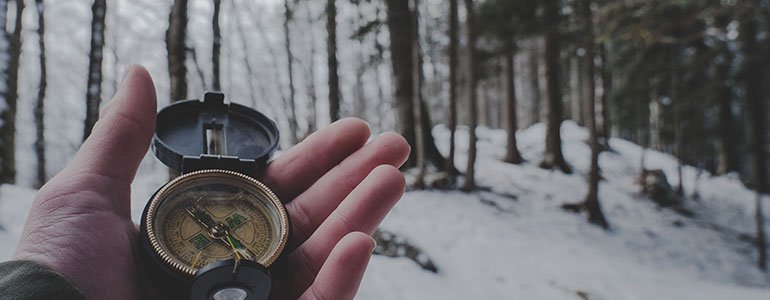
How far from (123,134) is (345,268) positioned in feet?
3.07

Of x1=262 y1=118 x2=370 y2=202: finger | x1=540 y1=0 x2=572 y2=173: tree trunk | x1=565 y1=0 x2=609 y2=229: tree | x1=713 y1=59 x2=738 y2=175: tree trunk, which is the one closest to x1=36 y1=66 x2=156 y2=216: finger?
x1=262 y1=118 x2=370 y2=202: finger

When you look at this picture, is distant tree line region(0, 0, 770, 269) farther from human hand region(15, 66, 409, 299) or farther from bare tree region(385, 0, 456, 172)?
human hand region(15, 66, 409, 299)

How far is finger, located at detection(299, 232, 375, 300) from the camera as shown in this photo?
1.42 metres

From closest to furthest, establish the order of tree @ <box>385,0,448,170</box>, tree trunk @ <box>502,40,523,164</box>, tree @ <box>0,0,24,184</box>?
tree @ <box>0,0,24,184</box> → tree @ <box>385,0,448,170</box> → tree trunk @ <box>502,40,523,164</box>

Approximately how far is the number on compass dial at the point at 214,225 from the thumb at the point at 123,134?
20 centimetres

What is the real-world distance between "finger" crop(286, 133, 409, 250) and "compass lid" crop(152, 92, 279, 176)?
0.84 feet

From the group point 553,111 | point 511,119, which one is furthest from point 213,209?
point 553,111

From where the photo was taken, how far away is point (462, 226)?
7219mm

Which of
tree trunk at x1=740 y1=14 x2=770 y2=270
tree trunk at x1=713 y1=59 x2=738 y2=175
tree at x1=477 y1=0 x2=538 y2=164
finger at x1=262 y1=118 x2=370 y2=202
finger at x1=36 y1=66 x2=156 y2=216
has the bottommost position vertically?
tree trunk at x1=713 y1=59 x2=738 y2=175

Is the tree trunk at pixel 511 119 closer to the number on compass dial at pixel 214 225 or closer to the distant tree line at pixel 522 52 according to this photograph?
the distant tree line at pixel 522 52

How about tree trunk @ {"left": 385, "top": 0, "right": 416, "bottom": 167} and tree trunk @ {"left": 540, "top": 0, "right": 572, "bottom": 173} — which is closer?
tree trunk @ {"left": 385, "top": 0, "right": 416, "bottom": 167}

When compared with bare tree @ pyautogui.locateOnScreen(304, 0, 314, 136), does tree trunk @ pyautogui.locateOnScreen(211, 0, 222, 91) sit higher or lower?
higher

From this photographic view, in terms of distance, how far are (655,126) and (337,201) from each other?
62.1ft

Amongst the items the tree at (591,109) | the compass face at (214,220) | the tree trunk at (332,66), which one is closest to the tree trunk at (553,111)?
the tree at (591,109)
